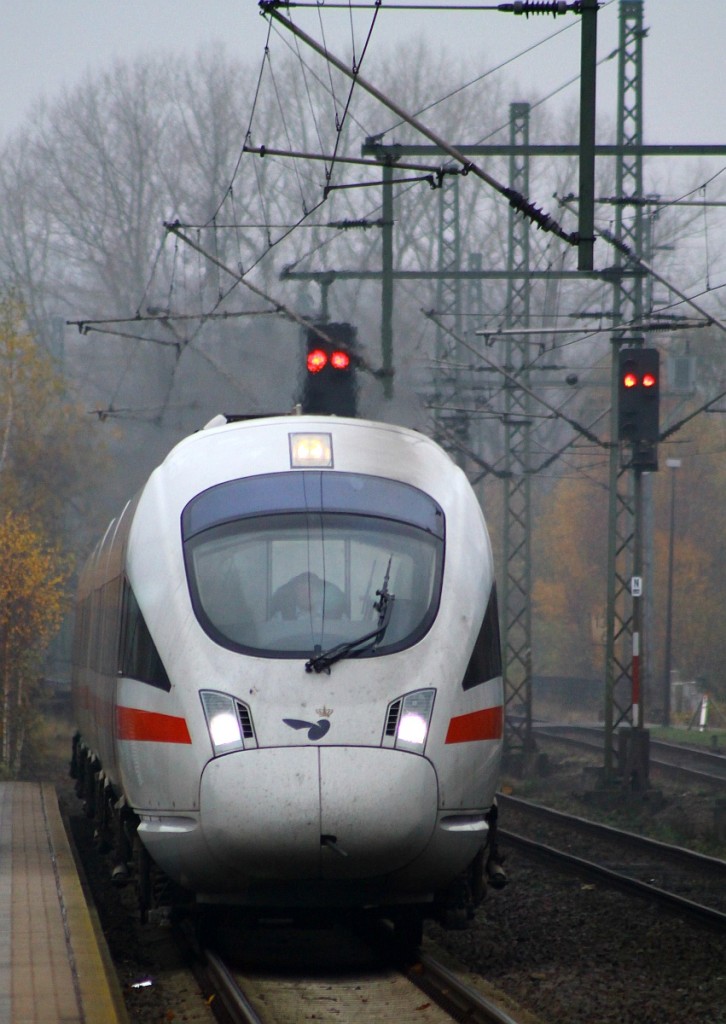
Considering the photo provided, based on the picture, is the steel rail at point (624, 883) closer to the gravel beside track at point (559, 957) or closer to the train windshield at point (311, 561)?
the gravel beside track at point (559, 957)

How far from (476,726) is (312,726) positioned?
988 millimetres

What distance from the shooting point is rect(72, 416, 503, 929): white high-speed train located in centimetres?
723

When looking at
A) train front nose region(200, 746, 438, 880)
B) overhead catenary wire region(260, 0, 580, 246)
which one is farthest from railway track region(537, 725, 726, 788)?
train front nose region(200, 746, 438, 880)

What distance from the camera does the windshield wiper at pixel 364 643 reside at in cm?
747

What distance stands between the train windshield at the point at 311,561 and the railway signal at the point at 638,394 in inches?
463

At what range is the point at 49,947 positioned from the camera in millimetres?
7961

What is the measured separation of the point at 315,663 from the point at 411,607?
717 millimetres

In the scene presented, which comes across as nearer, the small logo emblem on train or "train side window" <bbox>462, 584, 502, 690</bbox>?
the small logo emblem on train

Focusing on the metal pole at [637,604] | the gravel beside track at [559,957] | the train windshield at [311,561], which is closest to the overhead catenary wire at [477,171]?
the train windshield at [311,561]

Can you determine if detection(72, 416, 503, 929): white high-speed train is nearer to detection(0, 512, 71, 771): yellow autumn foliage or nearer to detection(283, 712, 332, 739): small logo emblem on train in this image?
detection(283, 712, 332, 739): small logo emblem on train

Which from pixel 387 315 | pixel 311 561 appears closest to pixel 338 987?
pixel 311 561

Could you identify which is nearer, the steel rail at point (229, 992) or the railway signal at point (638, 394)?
the steel rail at point (229, 992)

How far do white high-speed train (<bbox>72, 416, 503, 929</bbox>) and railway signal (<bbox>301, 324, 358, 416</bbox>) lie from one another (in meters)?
6.71

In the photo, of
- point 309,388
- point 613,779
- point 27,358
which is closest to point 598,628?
point 27,358
